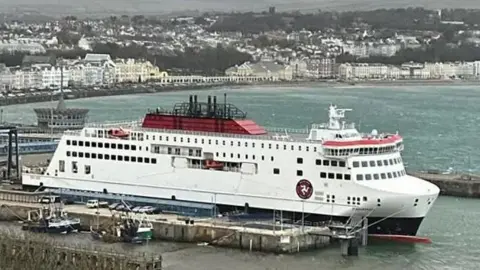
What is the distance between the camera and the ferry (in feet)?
71.3

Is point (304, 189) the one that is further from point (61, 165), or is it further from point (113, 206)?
point (61, 165)

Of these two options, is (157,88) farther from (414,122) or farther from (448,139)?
(448,139)

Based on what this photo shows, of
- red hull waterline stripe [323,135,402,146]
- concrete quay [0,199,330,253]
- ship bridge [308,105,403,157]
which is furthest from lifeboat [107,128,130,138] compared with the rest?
red hull waterline stripe [323,135,402,146]

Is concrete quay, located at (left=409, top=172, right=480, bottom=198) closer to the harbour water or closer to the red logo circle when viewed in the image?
the harbour water

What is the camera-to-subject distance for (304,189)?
22156 mm

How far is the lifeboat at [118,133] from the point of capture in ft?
78.3

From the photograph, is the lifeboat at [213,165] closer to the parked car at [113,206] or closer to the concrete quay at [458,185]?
the parked car at [113,206]

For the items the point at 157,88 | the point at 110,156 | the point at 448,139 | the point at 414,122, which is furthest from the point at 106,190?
the point at 157,88

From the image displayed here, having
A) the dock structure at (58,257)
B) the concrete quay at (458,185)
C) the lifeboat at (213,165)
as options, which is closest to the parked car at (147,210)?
the lifeboat at (213,165)

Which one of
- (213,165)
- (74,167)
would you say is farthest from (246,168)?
(74,167)

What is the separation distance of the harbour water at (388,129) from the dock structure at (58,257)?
1714 mm

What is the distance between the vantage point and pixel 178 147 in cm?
2333

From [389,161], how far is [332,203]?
1.27 m

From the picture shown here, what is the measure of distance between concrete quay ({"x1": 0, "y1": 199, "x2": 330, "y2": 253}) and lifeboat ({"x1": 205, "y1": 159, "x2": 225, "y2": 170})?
1203 millimetres
